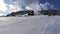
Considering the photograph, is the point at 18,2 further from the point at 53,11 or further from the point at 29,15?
the point at 53,11

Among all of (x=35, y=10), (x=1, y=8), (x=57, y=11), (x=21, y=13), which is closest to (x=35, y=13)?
(x=35, y=10)

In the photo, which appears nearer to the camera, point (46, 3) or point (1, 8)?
point (1, 8)

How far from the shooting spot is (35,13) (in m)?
2.12

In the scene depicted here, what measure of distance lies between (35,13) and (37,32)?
3.39 ft

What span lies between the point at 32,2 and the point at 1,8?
19.9 inches

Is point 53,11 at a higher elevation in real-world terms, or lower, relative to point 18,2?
lower

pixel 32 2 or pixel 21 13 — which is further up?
pixel 32 2

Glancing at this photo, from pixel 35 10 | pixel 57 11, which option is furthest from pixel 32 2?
pixel 57 11

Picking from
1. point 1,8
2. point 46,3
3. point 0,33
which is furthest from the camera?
point 46,3

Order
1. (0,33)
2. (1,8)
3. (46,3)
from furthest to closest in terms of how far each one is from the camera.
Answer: (46,3), (1,8), (0,33)

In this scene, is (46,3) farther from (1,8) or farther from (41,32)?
(41,32)

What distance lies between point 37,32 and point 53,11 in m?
1.16

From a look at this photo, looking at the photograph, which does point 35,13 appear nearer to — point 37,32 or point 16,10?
point 16,10

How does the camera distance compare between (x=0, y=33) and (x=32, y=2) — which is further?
(x=32, y=2)
